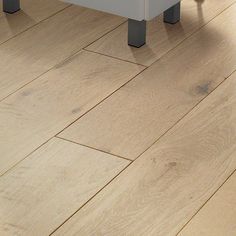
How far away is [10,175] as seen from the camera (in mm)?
1528

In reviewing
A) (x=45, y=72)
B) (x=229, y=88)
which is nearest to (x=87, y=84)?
(x=45, y=72)

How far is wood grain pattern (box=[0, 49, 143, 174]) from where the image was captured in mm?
1646

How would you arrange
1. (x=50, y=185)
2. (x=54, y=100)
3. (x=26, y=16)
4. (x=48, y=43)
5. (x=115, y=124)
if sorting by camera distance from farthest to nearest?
(x=26, y=16) → (x=48, y=43) → (x=54, y=100) → (x=115, y=124) → (x=50, y=185)

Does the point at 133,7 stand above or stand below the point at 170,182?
→ above

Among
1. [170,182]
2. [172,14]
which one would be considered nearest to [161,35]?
[172,14]

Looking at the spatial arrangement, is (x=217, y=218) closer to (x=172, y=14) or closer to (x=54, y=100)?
(x=54, y=100)

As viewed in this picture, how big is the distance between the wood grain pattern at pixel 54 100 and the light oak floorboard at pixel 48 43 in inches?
1.7

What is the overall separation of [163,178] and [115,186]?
11 centimetres

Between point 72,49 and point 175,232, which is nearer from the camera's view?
point 175,232

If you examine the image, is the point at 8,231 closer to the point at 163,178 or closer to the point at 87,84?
the point at 163,178

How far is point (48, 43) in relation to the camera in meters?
2.09

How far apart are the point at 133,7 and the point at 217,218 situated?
0.78 m

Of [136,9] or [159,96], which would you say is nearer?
[159,96]

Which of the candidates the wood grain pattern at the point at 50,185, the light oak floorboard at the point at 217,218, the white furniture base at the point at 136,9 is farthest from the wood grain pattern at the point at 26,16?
the light oak floorboard at the point at 217,218
